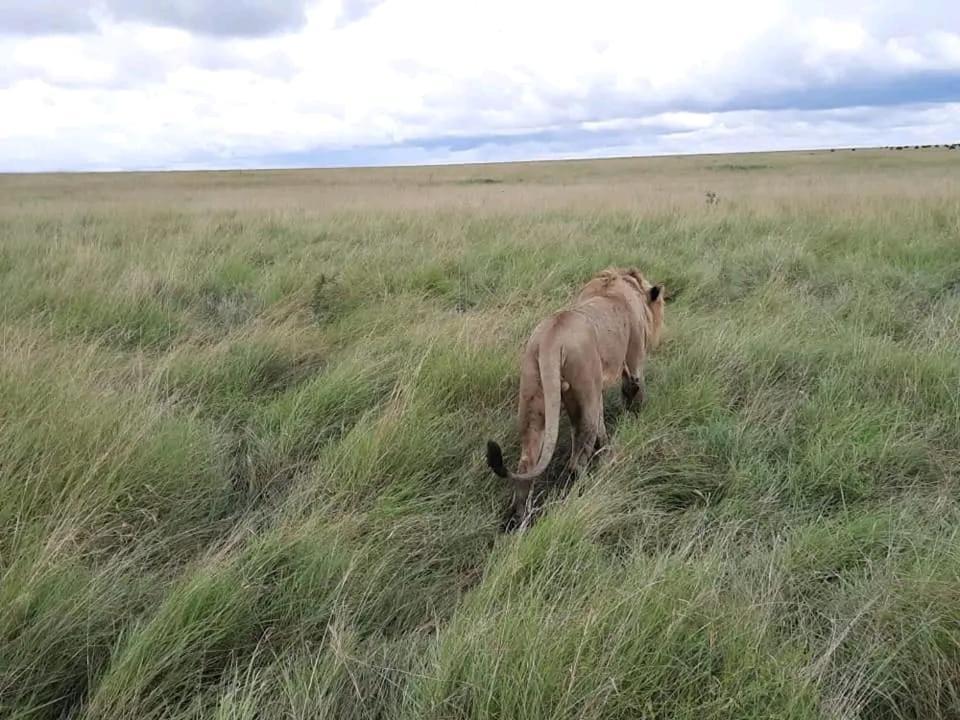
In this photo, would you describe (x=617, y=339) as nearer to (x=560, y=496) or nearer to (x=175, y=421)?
(x=560, y=496)

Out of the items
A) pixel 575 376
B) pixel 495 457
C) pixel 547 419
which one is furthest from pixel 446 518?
pixel 575 376

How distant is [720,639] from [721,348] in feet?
9.53

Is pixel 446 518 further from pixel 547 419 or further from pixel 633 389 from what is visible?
pixel 633 389

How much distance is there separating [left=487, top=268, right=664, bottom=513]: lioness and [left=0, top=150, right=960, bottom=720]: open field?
0.62 feet

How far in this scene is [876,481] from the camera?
315 centimetres

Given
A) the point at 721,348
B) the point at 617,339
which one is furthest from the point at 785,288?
the point at 617,339

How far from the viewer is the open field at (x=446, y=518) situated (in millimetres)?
1905

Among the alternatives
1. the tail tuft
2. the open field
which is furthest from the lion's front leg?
the tail tuft

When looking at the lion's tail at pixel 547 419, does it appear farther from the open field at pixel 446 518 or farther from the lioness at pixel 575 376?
the open field at pixel 446 518

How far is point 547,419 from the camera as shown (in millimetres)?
2975

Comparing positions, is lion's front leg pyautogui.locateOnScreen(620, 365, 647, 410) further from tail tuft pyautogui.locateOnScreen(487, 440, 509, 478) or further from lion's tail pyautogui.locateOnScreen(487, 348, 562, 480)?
tail tuft pyautogui.locateOnScreen(487, 440, 509, 478)

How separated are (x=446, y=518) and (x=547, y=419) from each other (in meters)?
0.57

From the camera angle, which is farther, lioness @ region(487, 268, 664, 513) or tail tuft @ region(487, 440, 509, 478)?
lioness @ region(487, 268, 664, 513)

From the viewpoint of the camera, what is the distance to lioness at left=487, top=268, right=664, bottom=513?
2973mm
